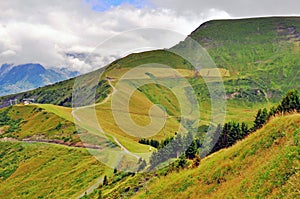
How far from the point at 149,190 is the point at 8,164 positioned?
120m

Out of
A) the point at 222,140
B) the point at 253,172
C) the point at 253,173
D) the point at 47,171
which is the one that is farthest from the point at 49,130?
the point at 253,173

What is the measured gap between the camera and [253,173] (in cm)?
2594

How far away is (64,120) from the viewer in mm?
183750

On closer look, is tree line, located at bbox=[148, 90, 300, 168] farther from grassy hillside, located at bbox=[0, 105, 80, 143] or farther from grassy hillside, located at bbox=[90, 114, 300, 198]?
grassy hillside, located at bbox=[0, 105, 80, 143]

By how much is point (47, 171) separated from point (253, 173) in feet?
351

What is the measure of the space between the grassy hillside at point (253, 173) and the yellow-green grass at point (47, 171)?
5967cm

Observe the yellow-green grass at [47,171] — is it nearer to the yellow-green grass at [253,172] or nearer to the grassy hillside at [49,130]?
the grassy hillside at [49,130]

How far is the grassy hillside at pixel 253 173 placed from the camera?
854 inches

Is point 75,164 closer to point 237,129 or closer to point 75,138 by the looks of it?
point 75,138

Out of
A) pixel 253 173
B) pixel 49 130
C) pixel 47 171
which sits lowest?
pixel 47 171

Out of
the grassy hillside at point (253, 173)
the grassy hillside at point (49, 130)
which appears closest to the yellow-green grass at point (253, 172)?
the grassy hillside at point (253, 173)

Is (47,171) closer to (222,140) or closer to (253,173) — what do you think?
(222,140)

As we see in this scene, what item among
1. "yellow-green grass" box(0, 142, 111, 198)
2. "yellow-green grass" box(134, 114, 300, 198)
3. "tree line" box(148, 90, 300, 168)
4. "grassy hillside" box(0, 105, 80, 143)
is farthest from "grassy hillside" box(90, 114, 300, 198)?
"grassy hillside" box(0, 105, 80, 143)

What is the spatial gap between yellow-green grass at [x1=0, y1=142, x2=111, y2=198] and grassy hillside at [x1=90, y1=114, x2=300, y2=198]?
59.7m
